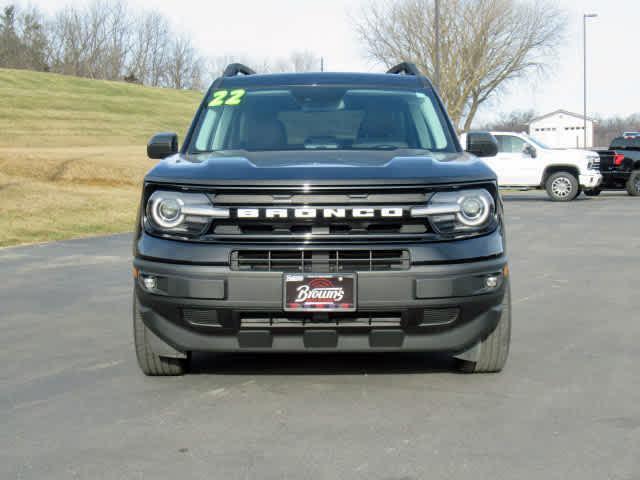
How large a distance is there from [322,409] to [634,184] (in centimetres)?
→ 2640

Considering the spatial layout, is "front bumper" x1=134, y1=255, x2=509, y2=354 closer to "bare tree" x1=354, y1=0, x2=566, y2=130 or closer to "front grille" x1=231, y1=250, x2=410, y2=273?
"front grille" x1=231, y1=250, x2=410, y2=273

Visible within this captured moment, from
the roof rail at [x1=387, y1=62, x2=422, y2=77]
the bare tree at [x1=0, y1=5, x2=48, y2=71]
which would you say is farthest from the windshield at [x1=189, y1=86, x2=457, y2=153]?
the bare tree at [x1=0, y1=5, x2=48, y2=71]

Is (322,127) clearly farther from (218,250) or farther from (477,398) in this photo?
(477,398)

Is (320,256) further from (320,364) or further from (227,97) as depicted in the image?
(227,97)

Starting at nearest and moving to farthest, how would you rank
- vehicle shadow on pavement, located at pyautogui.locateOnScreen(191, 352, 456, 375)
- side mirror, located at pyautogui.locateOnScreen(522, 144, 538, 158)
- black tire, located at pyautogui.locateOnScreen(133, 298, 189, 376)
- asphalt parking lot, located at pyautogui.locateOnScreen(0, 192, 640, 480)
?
asphalt parking lot, located at pyautogui.locateOnScreen(0, 192, 640, 480) → black tire, located at pyautogui.locateOnScreen(133, 298, 189, 376) → vehicle shadow on pavement, located at pyautogui.locateOnScreen(191, 352, 456, 375) → side mirror, located at pyautogui.locateOnScreen(522, 144, 538, 158)

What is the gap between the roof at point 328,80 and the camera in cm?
698

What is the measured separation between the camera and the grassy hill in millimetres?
20547

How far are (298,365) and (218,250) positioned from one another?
4.16 ft

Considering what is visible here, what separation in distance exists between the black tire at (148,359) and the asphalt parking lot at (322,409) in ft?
0.25

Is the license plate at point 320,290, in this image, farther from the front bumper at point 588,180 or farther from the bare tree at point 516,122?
the bare tree at point 516,122

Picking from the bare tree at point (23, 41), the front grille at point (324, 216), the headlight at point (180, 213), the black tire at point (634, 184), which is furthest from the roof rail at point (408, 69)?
the bare tree at point (23, 41)

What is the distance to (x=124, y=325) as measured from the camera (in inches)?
304

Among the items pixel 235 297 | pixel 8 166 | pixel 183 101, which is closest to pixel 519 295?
pixel 235 297

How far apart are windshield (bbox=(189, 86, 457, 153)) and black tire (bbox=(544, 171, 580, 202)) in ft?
65.8
